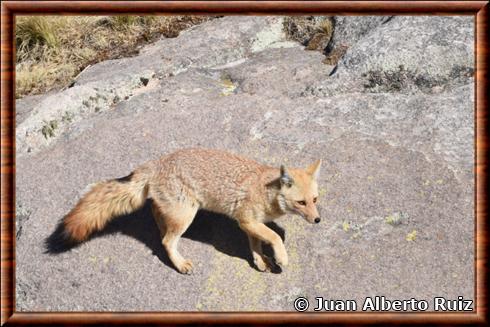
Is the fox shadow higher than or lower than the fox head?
lower

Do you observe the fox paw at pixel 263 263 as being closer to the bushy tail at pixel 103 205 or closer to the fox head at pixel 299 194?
the fox head at pixel 299 194

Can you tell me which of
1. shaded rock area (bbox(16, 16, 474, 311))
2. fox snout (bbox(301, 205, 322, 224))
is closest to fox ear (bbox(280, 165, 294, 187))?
fox snout (bbox(301, 205, 322, 224))

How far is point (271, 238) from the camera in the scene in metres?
5.93

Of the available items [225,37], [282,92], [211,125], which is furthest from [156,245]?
[225,37]

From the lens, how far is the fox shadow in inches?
253

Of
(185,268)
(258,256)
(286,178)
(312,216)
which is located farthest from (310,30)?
(185,268)

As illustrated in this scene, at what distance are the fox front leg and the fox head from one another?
315 millimetres

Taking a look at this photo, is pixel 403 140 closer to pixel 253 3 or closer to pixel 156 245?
pixel 253 3

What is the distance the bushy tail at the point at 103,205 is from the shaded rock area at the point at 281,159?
302mm

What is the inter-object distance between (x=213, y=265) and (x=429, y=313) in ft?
7.41

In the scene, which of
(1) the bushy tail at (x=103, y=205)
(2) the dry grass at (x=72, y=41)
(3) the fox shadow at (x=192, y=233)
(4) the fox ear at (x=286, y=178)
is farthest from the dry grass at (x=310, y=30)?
(1) the bushy tail at (x=103, y=205)

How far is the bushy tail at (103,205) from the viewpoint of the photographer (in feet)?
20.6

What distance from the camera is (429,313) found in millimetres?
5336

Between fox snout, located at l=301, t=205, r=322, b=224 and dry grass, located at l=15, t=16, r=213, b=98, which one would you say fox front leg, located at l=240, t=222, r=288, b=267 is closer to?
fox snout, located at l=301, t=205, r=322, b=224
